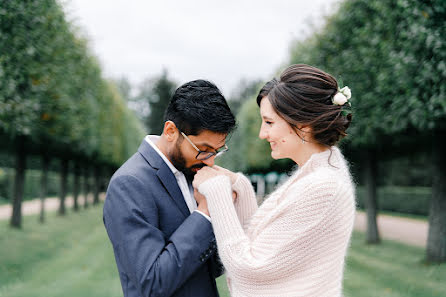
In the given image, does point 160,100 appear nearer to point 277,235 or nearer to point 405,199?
point 405,199

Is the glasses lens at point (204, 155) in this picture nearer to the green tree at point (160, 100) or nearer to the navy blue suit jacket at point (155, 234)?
the navy blue suit jacket at point (155, 234)

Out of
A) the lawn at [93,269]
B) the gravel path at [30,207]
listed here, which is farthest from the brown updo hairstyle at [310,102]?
the gravel path at [30,207]

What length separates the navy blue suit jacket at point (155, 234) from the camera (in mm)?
1825

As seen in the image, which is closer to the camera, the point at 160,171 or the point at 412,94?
the point at 160,171

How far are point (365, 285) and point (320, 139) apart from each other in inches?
275

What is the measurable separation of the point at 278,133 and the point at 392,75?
326 inches

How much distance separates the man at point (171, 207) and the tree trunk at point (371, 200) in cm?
1331

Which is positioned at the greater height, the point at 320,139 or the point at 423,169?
the point at 320,139

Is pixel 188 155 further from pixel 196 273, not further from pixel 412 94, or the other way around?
pixel 412 94

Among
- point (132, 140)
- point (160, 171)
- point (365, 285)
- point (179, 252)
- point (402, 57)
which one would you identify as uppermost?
point (402, 57)

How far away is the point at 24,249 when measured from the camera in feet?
38.9

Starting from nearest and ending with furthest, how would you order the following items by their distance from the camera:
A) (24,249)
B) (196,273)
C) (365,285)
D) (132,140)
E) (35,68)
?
(196,273), (365,285), (35,68), (24,249), (132,140)

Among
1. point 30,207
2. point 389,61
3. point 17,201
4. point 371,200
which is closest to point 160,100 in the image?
point 30,207

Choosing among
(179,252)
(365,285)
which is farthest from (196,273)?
(365,285)
